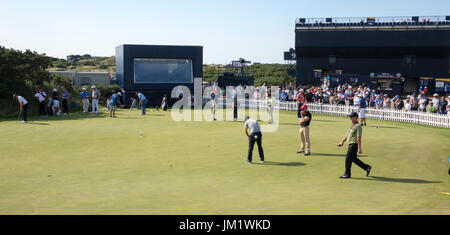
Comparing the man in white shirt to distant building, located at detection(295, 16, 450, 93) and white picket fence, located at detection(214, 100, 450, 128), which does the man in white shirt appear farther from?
distant building, located at detection(295, 16, 450, 93)

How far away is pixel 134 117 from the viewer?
28.8m

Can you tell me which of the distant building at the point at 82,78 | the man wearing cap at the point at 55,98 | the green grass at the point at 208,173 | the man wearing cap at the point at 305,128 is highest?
the distant building at the point at 82,78

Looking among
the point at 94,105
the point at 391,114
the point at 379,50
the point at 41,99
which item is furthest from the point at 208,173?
the point at 379,50

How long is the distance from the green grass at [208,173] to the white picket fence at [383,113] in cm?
292

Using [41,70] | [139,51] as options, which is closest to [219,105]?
[139,51]

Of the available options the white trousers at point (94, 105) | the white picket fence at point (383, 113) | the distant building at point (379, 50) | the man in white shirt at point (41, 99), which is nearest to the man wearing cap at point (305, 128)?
the white picket fence at point (383, 113)

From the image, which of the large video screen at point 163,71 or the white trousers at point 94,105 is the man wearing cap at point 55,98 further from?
the large video screen at point 163,71

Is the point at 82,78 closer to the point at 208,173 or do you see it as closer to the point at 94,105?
the point at 94,105

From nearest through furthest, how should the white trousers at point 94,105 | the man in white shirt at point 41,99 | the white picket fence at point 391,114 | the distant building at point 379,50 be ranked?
1. the white picket fence at point 391,114
2. the man in white shirt at point 41,99
3. the white trousers at point 94,105
4. the distant building at point 379,50

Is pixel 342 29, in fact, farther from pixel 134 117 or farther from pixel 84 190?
pixel 84 190

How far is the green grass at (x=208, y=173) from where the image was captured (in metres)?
9.94

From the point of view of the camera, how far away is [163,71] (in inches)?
1473

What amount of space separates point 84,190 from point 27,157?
5.77 m

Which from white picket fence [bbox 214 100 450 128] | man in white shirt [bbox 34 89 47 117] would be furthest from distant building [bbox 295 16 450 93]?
man in white shirt [bbox 34 89 47 117]
